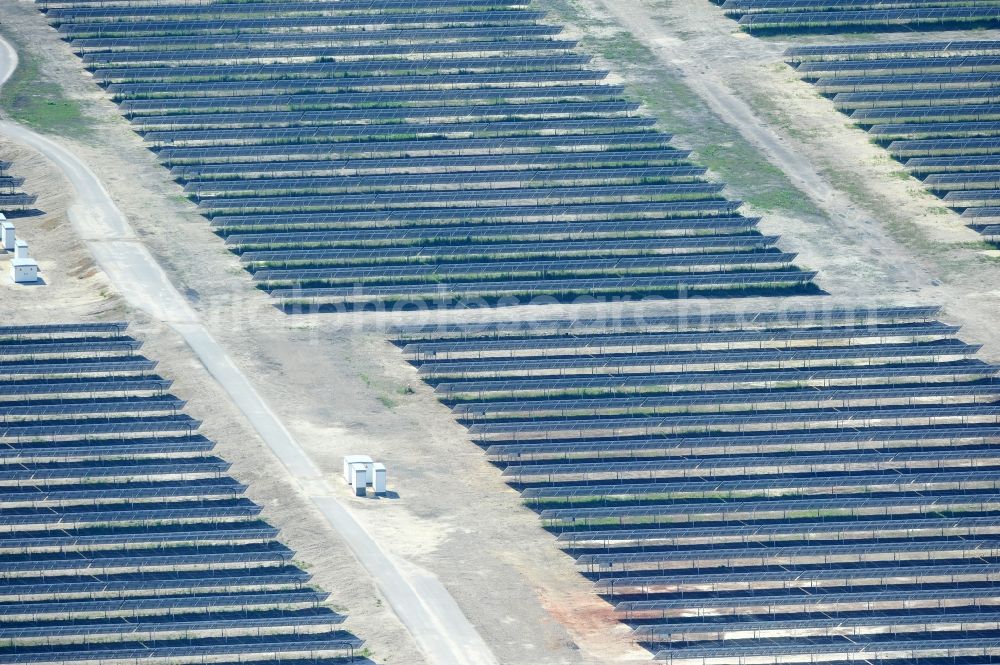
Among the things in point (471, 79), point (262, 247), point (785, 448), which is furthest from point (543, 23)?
point (785, 448)

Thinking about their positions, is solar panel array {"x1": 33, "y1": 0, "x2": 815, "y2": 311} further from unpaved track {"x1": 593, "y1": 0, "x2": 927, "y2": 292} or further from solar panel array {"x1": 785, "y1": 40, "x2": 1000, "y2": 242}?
solar panel array {"x1": 785, "y1": 40, "x2": 1000, "y2": 242}

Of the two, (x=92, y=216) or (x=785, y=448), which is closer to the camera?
(x=785, y=448)

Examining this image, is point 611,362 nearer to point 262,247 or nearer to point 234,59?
point 262,247

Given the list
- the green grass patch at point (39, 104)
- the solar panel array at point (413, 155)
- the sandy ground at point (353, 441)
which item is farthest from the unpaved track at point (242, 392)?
the solar panel array at point (413, 155)

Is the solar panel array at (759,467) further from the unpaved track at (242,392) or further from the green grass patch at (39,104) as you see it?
the green grass patch at (39,104)

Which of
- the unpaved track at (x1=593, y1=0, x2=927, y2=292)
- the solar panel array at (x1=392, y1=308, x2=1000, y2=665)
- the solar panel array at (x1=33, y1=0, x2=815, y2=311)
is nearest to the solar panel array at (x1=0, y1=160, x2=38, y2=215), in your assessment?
the solar panel array at (x1=33, y1=0, x2=815, y2=311)
